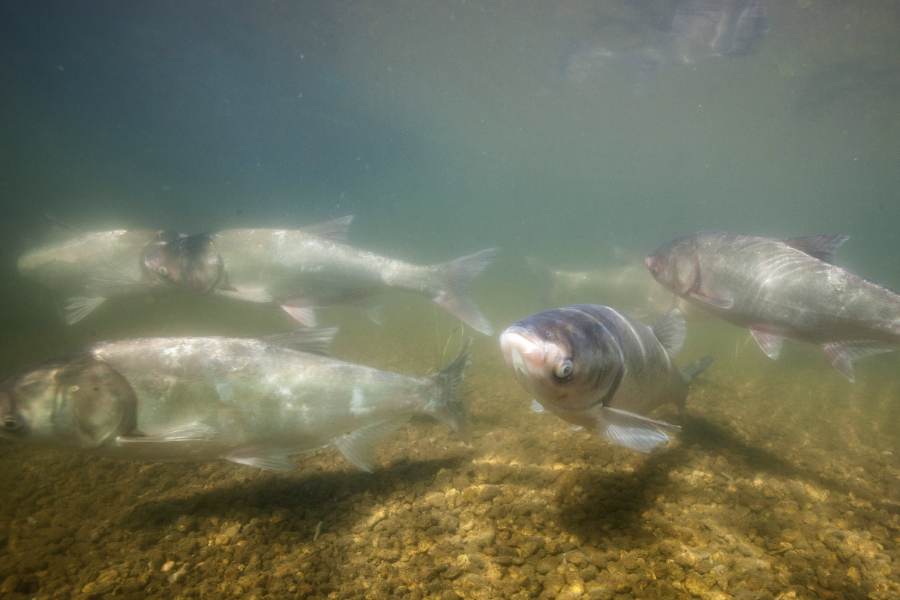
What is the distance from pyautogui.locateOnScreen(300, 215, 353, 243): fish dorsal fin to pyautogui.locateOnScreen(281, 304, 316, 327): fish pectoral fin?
1.16 metres

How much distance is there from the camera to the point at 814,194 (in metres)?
64.2

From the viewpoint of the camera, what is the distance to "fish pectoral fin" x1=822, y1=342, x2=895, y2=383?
132 inches

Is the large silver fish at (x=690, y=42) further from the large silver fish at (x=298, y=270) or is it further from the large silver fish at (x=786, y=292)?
the large silver fish at (x=298, y=270)

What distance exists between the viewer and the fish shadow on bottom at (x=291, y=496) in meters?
2.89

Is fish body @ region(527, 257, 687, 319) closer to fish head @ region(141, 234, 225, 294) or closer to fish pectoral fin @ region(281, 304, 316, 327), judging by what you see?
fish pectoral fin @ region(281, 304, 316, 327)

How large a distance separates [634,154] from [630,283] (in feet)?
151

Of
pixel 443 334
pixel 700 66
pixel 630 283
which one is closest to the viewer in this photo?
pixel 630 283

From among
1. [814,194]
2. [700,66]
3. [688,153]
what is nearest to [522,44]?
[700,66]

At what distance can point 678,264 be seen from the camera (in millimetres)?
4473

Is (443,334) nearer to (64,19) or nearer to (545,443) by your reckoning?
(545,443)

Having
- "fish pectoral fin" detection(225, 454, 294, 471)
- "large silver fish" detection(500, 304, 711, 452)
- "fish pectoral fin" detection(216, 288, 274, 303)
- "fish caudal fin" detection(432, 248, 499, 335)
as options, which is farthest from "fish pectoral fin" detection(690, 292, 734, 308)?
"fish pectoral fin" detection(216, 288, 274, 303)

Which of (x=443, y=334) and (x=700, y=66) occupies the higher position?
(x=700, y=66)

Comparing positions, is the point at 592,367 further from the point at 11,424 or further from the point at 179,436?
the point at 11,424

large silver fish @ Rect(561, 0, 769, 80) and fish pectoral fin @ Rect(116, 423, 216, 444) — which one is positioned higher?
large silver fish @ Rect(561, 0, 769, 80)
